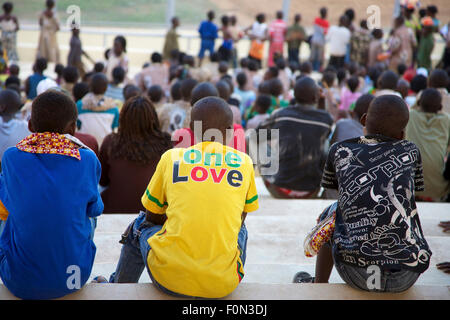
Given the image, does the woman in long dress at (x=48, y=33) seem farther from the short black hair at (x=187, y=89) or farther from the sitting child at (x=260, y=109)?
the short black hair at (x=187, y=89)

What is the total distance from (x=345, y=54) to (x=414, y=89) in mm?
4985

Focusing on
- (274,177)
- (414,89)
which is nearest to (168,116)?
(274,177)

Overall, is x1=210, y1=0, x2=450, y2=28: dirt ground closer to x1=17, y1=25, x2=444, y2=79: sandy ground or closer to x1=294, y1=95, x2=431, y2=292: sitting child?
x1=17, y1=25, x2=444, y2=79: sandy ground

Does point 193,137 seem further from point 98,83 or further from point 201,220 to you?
point 98,83

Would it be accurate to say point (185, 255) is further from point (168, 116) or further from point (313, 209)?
point (168, 116)

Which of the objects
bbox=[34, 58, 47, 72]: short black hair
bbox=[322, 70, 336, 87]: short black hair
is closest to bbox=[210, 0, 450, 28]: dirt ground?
bbox=[322, 70, 336, 87]: short black hair

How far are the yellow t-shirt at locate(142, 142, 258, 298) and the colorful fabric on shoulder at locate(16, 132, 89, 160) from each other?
0.38 m

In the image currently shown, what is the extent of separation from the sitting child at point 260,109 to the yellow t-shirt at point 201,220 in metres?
3.64

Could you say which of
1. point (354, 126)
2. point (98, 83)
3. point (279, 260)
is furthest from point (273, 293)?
point (98, 83)

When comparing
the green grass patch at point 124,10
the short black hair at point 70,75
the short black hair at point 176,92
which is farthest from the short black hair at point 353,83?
the green grass patch at point 124,10

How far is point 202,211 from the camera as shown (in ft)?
7.67

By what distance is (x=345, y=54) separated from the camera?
1157 cm

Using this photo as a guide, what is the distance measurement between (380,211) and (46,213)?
4.58 feet

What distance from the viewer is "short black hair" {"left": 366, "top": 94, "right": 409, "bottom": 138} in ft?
8.58
